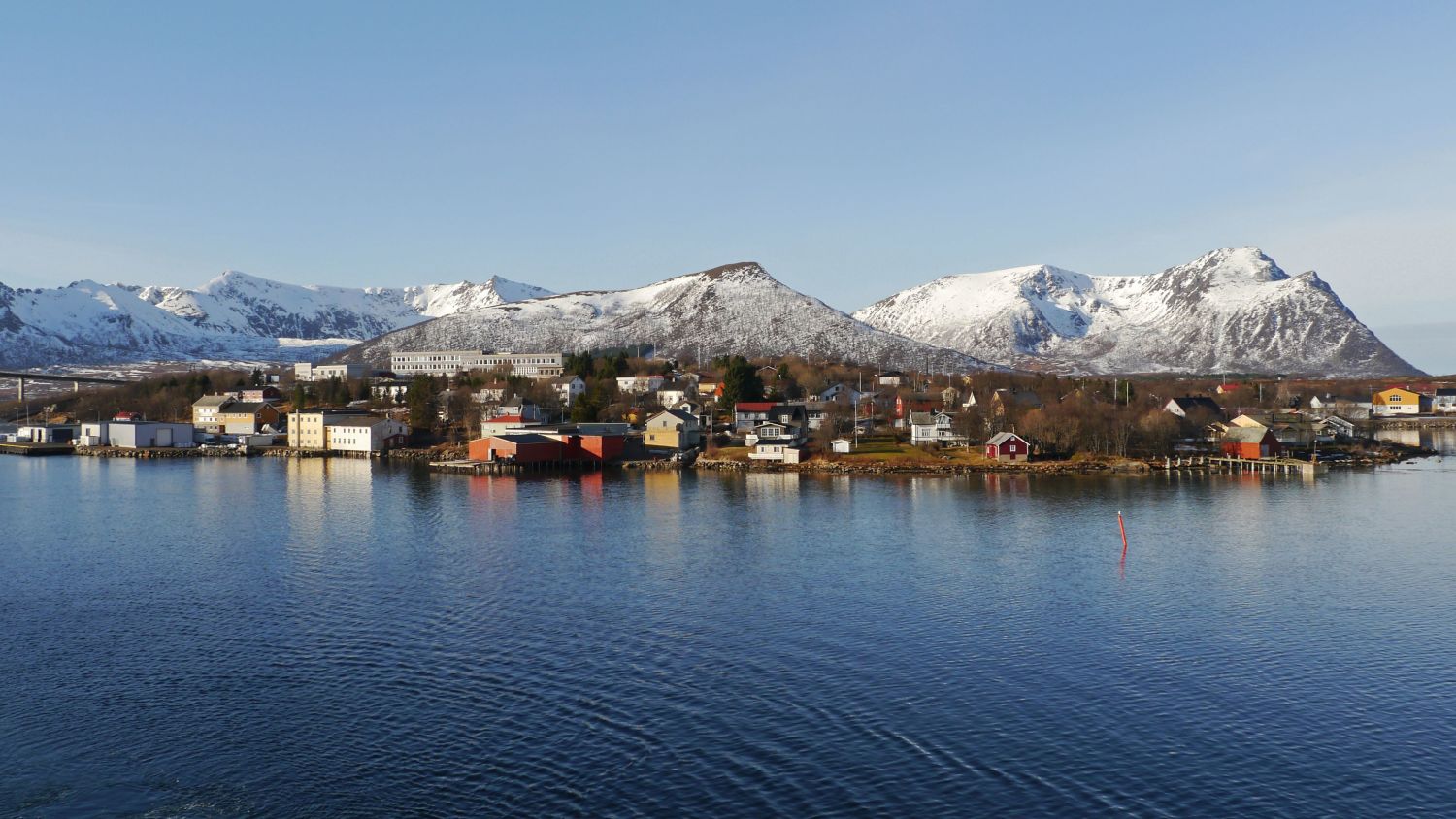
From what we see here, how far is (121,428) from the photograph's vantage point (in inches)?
2008

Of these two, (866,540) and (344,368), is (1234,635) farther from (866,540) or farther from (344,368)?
(344,368)

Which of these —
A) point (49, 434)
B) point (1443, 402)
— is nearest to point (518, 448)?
point (49, 434)

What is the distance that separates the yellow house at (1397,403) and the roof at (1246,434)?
31649 millimetres

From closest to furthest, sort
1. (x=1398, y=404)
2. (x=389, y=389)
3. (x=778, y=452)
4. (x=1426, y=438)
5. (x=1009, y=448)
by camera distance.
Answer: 1. (x=1009, y=448)
2. (x=778, y=452)
3. (x=1426, y=438)
4. (x=389, y=389)
5. (x=1398, y=404)

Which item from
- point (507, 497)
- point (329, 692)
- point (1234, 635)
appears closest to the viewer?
point (329, 692)

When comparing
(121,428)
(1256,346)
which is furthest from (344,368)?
(1256,346)

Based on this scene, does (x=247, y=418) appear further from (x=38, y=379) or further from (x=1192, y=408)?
(x=1192, y=408)

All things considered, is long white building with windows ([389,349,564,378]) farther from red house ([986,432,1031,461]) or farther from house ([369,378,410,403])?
red house ([986,432,1031,461])

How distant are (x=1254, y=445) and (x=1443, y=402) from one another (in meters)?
38.2

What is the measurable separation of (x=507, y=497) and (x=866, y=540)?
12808 mm

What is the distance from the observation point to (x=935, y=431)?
135 feet

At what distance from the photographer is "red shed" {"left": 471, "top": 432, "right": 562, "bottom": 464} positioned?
39.4 metres

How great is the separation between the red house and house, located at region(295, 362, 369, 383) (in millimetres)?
52772

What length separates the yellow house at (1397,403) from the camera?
6481cm
